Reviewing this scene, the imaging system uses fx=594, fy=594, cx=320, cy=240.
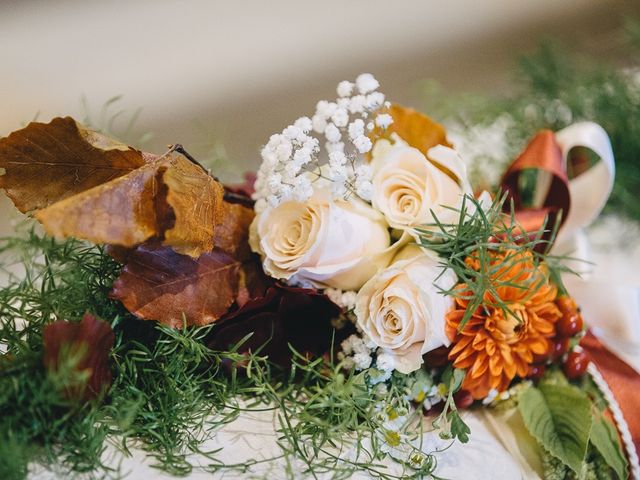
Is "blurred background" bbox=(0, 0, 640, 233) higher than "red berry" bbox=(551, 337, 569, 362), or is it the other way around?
"blurred background" bbox=(0, 0, 640, 233)

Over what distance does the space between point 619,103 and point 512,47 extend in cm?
87

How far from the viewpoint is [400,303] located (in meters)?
0.47

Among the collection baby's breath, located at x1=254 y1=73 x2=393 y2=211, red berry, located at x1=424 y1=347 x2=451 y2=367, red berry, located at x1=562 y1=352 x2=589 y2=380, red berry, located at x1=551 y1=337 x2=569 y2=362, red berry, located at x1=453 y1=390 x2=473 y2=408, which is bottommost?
red berry, located at x1=453 y1=390 x2=473 y2=408

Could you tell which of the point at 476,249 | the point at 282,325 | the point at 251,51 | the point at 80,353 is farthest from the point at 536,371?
the point at 251,51

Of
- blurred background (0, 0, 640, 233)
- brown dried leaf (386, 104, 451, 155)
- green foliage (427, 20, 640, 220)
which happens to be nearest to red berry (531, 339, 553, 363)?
brown dried leaf (386, 104, 451, 155)

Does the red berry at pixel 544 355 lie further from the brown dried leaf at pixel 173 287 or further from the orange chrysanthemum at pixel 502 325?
the brown dried leaf at pixel 173 287

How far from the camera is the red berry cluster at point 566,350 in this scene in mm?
549

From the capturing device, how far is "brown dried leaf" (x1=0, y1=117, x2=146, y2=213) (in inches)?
17.6

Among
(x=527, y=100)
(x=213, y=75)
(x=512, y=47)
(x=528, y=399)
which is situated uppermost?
(x=512, y=47)

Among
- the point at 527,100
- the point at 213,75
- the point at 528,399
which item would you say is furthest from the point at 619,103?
the point at 213,75

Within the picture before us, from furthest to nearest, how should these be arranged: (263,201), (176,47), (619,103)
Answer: (176,47) → (619,103) → (263,201)

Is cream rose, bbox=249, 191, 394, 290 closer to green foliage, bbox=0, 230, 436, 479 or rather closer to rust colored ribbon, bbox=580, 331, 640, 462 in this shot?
green foliage, bbox=0, 230, 436, 479

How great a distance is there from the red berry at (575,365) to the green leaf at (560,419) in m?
0.03

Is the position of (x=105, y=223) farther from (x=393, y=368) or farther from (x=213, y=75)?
(x=213, y=75)
